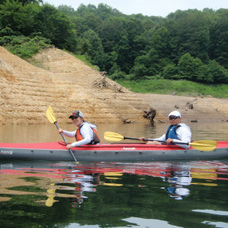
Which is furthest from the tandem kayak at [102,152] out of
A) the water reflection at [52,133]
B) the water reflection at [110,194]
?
the water reflection at [52,133]

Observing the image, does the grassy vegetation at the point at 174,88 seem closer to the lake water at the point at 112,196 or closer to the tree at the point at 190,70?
the tree at the point at 190,70

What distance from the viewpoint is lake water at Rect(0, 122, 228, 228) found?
459 centimetres

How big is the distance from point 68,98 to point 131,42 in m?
43.7

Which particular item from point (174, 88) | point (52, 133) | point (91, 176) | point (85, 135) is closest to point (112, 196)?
point (91, 176)

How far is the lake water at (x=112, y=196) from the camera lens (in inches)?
181

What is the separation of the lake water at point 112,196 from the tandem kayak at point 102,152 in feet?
1.80

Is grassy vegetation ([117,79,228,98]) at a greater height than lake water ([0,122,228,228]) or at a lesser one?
greater

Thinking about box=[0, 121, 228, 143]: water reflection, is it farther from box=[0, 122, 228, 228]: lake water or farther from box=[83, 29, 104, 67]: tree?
box=[83, 29, 104, 67]: tree

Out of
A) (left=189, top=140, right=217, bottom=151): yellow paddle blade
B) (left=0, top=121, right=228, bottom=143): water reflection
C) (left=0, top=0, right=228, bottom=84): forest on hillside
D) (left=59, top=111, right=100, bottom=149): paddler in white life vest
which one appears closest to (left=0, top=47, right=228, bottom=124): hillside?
(left=0, top=0, right=228, bottom=84): forest on hillside

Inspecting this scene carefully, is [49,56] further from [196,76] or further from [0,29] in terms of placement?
[196,76]

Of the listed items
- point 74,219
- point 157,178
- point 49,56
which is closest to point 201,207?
point 74,219

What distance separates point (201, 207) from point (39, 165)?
16.1 ft

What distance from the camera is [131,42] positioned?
244 ft

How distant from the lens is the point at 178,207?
516 centimetres
